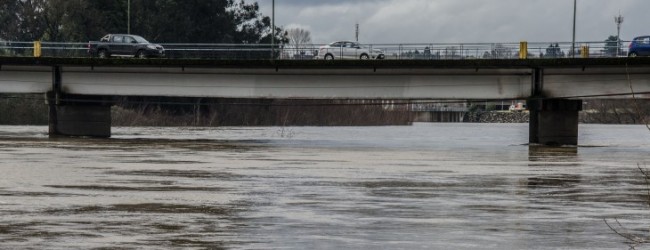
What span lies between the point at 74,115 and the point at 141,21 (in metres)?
54.4

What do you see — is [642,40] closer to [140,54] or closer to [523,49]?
[523,49]

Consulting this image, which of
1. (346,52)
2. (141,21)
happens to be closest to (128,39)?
(346,52)

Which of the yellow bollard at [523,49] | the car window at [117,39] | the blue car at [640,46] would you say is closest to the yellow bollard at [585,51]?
the blue car at [640,46]

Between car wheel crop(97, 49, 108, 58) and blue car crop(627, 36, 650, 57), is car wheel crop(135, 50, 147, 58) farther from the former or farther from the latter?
blue car crop(627, 36, 650, 57)

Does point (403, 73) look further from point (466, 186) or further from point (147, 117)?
point (147, 117)

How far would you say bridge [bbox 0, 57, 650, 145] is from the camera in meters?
69.9

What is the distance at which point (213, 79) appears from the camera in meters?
77.0

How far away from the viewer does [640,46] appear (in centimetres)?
7119

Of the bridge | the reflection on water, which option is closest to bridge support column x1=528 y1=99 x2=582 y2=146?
the bridge

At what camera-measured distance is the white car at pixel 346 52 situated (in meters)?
80.9

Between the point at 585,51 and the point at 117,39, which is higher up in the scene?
the point at 117,39

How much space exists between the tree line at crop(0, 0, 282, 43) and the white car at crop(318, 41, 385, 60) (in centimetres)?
4008

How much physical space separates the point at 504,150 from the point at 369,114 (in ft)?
257

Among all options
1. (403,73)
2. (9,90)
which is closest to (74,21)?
(9,90)
